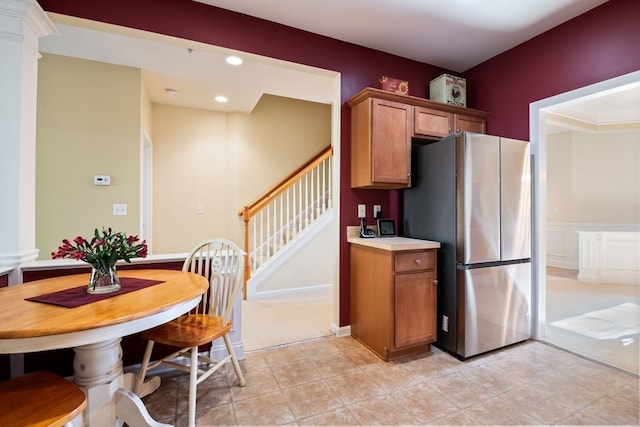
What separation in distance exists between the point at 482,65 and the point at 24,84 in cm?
400

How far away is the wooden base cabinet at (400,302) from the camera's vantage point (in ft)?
7.48

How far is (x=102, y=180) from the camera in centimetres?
322

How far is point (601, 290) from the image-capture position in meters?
4.45

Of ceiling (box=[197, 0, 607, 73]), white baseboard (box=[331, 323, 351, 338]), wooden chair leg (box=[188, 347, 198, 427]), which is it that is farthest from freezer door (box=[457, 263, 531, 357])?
ceiling (box=[197, 0, 607, 73])

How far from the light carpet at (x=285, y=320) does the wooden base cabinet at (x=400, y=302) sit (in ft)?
2.16

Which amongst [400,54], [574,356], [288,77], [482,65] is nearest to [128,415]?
[574,356]

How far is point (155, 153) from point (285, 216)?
2.13 m

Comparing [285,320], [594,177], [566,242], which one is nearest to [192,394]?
[285,320]

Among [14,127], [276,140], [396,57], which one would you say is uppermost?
[396,57]

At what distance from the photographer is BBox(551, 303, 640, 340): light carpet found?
9.34 ft

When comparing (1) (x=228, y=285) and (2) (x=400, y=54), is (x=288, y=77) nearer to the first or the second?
(2) (x=400, y=54)

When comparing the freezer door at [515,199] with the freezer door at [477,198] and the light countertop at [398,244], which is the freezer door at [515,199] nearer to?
the freezer door at [477,198]

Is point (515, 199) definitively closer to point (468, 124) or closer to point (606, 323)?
point (468, 124)

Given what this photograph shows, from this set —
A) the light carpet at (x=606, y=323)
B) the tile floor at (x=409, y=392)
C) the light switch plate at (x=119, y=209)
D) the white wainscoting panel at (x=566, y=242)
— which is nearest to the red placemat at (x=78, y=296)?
the tile floor at (x=409, y=392)
